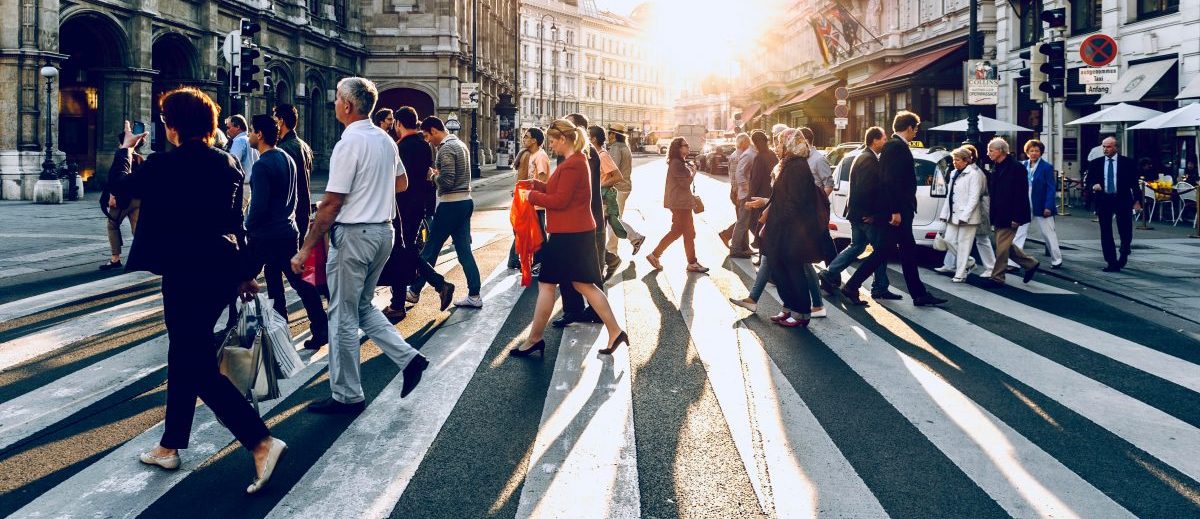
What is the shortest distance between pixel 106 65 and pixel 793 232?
2071 cm

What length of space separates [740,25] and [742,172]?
5854 centimetres

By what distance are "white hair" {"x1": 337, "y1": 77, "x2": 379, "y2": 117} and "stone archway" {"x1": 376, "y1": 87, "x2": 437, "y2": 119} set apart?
40152 mm

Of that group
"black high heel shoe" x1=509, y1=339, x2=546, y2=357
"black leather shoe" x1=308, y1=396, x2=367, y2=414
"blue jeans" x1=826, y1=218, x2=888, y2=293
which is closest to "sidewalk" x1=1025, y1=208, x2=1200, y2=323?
"blue jeans" x1=826, y1=218, x2=888, y2=293

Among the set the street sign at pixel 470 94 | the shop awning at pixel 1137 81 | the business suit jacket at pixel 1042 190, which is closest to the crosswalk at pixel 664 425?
the business suit jacket at pixel 1042 190

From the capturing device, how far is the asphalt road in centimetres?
402

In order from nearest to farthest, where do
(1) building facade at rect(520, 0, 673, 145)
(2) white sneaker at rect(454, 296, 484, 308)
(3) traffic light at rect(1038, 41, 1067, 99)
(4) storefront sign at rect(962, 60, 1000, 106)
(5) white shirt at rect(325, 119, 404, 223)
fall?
(5) white shirt at rect(325, 119, 404, 223)
(2) white sneaker at rect(454, 296, 484, 308)
(3) traffic light at rect(1038, 41, 1067, 99)
(4) storefront sign at rect(962, 60, 1000, 106)
(1) building facade at rect(520, 0, 673, 145)

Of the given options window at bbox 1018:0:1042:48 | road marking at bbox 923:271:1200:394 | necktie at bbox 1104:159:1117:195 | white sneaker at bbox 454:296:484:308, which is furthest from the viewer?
window at bbox 1018:0:1042:48

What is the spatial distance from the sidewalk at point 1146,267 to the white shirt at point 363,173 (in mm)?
7167

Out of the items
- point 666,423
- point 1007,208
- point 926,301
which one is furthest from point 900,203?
point 666,423

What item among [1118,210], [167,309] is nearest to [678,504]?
[167,309]

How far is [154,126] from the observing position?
83.1 feet

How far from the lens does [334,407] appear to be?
530 cm

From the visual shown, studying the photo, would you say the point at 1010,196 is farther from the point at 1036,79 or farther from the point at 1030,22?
the point at 1030,22

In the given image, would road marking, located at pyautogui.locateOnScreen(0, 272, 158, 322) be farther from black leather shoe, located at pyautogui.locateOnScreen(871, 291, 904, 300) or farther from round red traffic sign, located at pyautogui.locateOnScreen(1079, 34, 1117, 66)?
round red traffic sign, located at pyautogui.locateOnScreen(1079, 34, 1117, 66)
